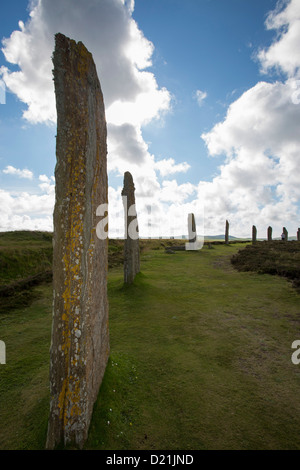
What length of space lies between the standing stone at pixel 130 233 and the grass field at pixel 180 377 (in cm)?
198

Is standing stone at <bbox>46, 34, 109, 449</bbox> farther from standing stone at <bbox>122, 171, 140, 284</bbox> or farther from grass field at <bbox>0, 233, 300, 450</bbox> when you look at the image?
standing stone at <bbox>122, 171, 140, 284</bbox>

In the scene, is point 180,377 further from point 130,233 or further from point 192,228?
point 192,228

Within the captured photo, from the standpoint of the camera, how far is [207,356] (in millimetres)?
5672

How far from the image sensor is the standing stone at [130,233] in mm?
11242

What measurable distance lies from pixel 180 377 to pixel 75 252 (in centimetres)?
348

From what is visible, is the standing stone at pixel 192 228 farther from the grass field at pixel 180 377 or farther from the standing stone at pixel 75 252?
the standing stone at pixel 75 252

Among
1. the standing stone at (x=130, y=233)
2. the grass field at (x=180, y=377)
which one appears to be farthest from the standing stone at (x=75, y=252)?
the standing stone at (x=130, y=233)

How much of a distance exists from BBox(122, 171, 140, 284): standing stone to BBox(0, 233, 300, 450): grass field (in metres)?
1.98

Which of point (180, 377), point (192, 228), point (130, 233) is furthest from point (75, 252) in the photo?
point (192, 228)

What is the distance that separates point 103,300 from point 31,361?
9.45ft

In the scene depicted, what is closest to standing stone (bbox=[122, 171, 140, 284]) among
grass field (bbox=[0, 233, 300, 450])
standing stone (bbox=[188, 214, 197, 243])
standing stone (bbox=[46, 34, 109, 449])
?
grass field (bbox=[0, 233, 300, 450])

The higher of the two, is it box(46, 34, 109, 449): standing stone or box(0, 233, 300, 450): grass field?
box(46, 34, 109, 449): standing stone

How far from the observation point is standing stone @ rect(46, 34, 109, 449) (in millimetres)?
3371

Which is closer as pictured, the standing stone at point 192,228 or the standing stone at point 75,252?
the standing stone at point 75,252
